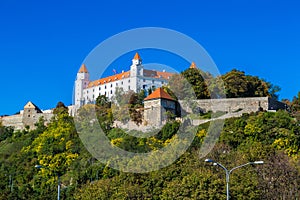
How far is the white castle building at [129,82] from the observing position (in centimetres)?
11000

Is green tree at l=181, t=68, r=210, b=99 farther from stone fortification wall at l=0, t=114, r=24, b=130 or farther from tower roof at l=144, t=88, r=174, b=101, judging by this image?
stone fortification wall at l=0, t=114, r=24, b=130

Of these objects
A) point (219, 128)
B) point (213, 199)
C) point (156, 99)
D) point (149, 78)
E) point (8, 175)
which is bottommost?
point (213, 199)

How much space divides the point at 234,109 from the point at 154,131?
34.2 ft

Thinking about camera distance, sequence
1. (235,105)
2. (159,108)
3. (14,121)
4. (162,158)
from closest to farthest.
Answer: (162,158), (235,105), (159,108), (14,121)

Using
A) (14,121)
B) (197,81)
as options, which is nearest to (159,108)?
(197,81)

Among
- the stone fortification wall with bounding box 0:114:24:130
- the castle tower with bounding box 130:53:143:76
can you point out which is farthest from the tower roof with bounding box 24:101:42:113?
the castle tower with bounding box 130:53:143:76

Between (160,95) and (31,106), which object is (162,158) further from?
(31,106)

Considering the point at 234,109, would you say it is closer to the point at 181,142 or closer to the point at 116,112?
the point at 181,142

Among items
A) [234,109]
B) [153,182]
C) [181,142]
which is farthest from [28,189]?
[234,109]

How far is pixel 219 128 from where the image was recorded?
7412 centimetres

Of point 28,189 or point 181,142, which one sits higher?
point 181,142

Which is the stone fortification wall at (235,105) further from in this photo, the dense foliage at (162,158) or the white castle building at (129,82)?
the white castle building at (129,82)

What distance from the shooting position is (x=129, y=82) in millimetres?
110750

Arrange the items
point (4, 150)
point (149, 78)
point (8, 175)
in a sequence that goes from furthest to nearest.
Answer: point (149, 78), point (4, 150), point (8, 175)
